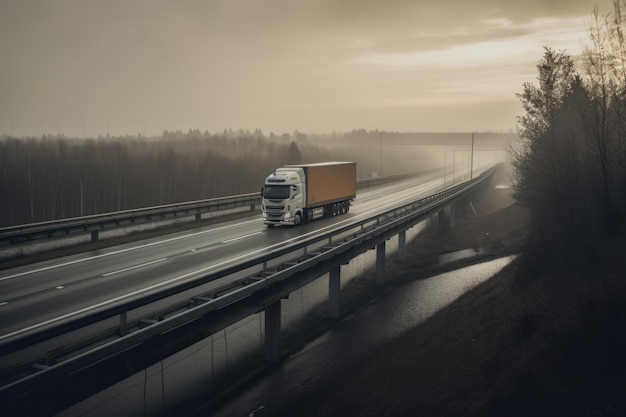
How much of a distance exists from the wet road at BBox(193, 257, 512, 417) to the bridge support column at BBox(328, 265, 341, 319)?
0.61m

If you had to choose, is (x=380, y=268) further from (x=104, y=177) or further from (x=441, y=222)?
(x=104, y=177)

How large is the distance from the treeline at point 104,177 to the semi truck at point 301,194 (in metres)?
41.0

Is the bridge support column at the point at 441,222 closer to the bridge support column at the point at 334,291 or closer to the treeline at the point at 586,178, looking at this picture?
the treeline at the point at 586,178

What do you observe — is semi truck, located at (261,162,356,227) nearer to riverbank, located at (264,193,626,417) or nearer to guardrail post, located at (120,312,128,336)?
riverbank, located at (264,193,626,417)

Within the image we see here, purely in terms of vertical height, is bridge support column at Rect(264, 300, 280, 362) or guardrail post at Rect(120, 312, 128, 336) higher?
guardrail post at Rect(120, 312, 128, 336)

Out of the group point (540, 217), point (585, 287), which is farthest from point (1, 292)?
point (540, 217)

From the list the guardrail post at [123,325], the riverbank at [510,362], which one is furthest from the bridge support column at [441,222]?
the guardrail post at [123,325]

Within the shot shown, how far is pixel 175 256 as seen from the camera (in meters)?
23.3

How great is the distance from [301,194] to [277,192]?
1.72 m

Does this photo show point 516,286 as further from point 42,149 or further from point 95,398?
point 42,149

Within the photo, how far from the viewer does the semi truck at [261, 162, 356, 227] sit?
32.3 metres

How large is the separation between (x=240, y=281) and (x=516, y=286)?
1389 cm

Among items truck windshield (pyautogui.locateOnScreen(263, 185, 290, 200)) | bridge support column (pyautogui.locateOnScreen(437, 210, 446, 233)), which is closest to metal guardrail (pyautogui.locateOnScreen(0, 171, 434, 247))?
truck windshield (pyautogui.locateOnScreen(263, 185, 290, 200))

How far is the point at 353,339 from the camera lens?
20.9 m
